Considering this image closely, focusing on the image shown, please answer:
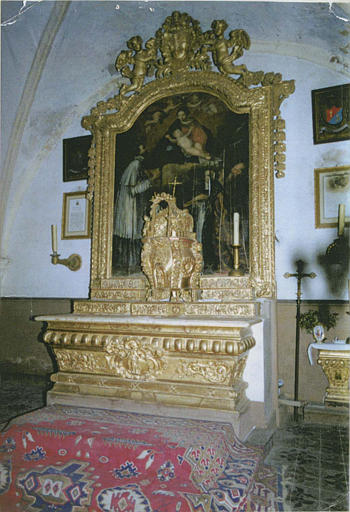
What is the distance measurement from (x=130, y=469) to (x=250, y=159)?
297 centimetres

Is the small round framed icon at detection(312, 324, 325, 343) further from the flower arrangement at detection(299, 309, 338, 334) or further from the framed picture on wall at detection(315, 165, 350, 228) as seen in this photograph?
the framed picture on wall at detection(315, 165, 350, 228)

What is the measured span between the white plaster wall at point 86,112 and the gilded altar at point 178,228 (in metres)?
0.25

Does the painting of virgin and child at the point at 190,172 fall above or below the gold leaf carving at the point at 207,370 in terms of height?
above

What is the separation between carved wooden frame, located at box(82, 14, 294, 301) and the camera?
3786 mm

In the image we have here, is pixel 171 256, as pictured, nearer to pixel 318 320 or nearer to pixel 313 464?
pixel 318 320

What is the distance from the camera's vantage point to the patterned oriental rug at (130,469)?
2.08 meters

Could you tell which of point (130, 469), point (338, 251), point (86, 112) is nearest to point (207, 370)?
point (130, 469)

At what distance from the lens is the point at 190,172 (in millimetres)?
4188

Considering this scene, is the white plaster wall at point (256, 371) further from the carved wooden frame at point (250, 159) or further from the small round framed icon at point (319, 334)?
the small round framed icon at point (319, 334)

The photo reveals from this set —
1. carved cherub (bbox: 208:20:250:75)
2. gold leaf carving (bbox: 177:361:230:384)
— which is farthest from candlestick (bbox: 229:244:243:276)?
carved cherub (bbox: 208:20:250:75)

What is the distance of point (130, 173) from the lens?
4492 millimetres

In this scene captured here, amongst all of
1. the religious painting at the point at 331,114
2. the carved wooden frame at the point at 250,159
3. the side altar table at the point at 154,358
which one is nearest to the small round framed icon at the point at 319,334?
the carved wooden frame at the point at 250,159

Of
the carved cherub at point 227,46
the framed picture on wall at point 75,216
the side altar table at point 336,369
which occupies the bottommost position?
the side altar table at point 336,369

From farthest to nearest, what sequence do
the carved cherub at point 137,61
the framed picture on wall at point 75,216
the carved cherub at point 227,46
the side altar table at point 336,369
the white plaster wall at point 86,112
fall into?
the framed picture on wall at point 75,216
the carved cherub at point 137,61
the carved cherub at point 227,46
the white plaster wall at point 86,112
the side altar table at point 336,369
